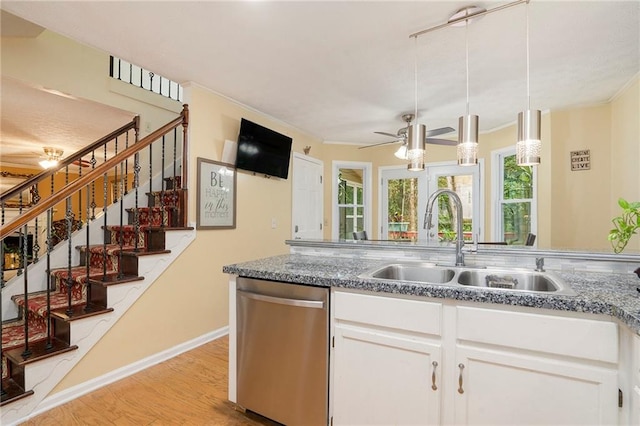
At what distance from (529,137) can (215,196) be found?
2.63 meters

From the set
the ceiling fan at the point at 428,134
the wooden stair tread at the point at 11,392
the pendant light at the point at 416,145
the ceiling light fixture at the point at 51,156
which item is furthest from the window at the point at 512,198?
the ceiling light fixture at the point at 51,156

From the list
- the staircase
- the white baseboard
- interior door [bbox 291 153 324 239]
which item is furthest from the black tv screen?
the white baseboard

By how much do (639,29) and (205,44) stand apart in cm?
296

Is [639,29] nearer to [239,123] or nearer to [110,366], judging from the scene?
[239,123]

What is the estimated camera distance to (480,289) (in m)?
1.29

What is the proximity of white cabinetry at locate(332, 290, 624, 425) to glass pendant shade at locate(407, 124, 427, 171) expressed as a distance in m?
1.12

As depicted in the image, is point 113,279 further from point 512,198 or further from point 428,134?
point 512,198

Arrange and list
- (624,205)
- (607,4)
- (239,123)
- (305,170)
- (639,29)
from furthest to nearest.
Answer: (305,170)
(239,123)
(639,29)
(607,4)
(624,205)

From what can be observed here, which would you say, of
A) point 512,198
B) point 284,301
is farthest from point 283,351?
point 512,198

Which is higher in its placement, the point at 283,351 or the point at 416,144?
the point at 416,144

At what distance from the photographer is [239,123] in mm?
3416

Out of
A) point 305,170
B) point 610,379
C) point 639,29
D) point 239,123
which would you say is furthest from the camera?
point 305,170

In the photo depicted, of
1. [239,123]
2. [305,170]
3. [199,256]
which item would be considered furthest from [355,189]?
[199,256]

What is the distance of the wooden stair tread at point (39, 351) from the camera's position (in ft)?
5.93
